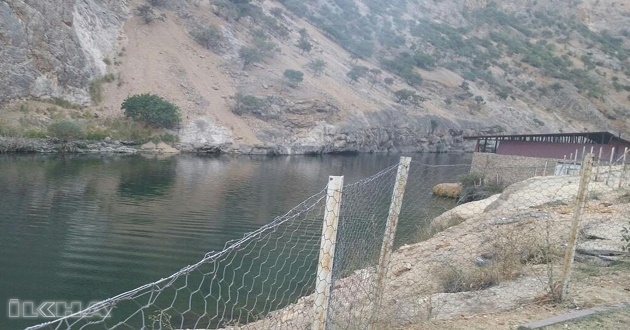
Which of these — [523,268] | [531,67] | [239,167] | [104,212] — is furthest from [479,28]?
[523,268]

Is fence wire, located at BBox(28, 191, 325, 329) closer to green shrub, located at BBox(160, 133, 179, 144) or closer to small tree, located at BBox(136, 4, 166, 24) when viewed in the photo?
green shrub, located at BBox(160, 133, 179, 144)

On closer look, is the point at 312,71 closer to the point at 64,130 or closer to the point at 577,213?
the point at 64,130

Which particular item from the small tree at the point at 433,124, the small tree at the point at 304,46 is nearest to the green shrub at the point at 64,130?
the small tree at the point at 304,46

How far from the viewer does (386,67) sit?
7188 centimetres

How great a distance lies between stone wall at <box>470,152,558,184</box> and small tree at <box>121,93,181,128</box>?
24611mm

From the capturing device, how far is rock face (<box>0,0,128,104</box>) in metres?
37.6

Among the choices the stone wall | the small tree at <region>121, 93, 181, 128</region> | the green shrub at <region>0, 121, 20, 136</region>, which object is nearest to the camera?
the stone wall

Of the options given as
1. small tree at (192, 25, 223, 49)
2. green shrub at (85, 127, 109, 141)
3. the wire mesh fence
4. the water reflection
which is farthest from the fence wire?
small tree at (192, 25, 223, 49)

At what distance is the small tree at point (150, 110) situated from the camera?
4194cm

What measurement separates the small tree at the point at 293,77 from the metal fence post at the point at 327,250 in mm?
51762

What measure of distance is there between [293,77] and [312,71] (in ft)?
14.2

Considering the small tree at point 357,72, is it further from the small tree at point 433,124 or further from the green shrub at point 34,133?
the green shrub at point 34,133

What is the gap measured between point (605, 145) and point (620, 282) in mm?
30572

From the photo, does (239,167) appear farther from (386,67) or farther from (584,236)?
(386,67)
